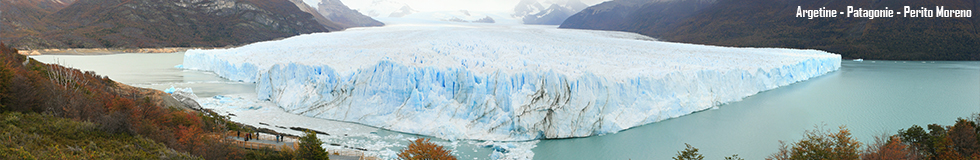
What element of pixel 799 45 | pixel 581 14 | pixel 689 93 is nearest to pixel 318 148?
pixel 689 93

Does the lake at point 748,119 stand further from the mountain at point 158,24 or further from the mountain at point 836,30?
the mountain at point 158,24

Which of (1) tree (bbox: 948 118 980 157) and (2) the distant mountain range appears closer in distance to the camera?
(1) tree (bbox: 948 118 980 157)

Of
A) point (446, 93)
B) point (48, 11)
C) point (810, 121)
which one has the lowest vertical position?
point (810, 121)

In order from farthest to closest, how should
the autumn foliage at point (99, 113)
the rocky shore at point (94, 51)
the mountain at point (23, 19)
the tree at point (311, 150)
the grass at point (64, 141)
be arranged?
1. the mountain at point (23, 19)
2. the rocky shore at point (94, 51)
3. the tree at point (311, 150)
4. the autumn foliage at point (99, 113)
5. the grass at point (64, 141)

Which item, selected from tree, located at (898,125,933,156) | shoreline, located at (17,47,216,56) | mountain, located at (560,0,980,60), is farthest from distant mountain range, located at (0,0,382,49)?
tree, located at (898,125,933,156)

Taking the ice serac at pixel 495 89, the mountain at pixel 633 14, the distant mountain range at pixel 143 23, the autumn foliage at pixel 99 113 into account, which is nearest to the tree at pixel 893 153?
the ice serac at pixel 495 89

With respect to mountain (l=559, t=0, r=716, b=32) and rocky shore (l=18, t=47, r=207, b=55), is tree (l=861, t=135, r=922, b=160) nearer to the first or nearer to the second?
rocky shore (l=18, t=47, r=207, b=55)

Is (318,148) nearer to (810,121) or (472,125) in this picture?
(472,125)
